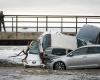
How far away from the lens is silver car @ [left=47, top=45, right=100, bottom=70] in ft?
85.7

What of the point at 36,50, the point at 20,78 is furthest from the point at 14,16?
the point at 20,78

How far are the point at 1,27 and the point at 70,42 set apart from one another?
6812 millimetres

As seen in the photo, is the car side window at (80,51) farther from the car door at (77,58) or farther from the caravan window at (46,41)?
the caravan window at (46,41)

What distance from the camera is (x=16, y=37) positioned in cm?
3266

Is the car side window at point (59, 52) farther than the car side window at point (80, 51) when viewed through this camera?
Yes

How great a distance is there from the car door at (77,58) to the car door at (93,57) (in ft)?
0.73

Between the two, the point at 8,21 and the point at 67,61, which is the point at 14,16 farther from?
the point at 67,61

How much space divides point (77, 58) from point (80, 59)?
182 millimetres

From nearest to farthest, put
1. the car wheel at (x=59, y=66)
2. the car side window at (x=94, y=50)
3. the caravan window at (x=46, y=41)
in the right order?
1. the car side window at (x=94, y=50)
2. the car wheel at (x=59, y=66)
3. the caravan window at (x=46, y=41)

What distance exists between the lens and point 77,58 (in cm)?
2633

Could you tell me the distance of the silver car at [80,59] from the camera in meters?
26.1

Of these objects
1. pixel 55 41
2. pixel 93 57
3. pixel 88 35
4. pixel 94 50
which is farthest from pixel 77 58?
pixel 55 41

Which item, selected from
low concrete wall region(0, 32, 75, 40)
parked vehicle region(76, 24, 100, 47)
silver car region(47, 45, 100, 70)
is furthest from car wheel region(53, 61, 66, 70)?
low concrete wall region(0, 32, 75, 40)

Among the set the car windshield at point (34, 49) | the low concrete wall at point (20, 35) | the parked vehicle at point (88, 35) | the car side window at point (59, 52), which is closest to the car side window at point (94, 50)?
the parked vehicle at point (88, 35)
